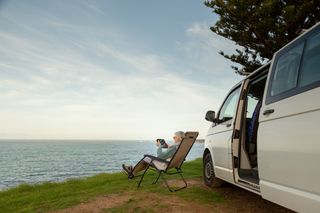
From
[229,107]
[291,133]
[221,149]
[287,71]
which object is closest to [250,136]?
[221,149]

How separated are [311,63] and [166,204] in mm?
3342

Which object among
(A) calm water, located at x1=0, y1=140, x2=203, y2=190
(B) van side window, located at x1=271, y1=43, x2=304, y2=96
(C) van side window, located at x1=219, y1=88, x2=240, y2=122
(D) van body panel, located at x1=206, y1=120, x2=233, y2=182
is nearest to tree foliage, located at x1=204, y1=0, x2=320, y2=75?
(C) van side window, located at x1=219, y1=88, x2=240, y2=122

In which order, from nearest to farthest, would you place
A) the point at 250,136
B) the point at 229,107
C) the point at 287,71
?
the point at 287,71 < the point at 250,136 < the point at 229,107

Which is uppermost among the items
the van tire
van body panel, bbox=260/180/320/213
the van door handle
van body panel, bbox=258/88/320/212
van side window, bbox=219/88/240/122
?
van side window, bbox=219/88/240/122

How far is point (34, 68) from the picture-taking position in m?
23.7

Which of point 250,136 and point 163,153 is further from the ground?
point 250,136

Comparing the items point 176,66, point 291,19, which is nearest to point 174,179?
point 291,19

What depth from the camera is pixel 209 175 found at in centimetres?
650

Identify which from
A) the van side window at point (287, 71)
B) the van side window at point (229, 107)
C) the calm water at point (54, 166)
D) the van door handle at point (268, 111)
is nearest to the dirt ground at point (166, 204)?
the van side window at point (229, 107)

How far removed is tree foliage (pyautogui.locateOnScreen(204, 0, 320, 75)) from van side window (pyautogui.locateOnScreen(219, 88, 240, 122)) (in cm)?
488

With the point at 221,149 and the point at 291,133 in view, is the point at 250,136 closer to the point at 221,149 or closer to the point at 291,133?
the point at 221,149

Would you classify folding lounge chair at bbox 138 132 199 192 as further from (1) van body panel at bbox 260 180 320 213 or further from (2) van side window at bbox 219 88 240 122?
(1) van body panel at bbox 260 180 320 213

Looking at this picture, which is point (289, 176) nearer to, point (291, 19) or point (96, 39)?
point (291, 19)

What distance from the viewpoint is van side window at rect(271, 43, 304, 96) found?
3205 mm
